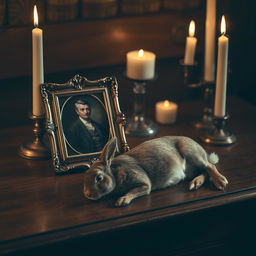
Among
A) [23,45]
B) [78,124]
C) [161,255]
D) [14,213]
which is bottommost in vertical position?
[161,255]

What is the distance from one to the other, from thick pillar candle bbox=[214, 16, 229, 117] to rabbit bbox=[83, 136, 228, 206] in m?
0.17

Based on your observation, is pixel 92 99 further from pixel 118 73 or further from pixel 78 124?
pixel 118 73

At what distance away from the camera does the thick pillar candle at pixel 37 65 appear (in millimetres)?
1503

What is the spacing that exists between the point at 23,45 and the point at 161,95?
0.49 meters

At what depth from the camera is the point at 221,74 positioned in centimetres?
166

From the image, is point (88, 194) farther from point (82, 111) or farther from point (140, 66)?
point (140, 66)

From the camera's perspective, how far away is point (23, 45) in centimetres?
172

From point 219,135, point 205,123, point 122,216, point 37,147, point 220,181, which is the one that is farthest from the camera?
point 205,123

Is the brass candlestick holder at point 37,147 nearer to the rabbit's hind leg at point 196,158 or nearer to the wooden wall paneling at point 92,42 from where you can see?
the wooden wall paneling at point 92,42

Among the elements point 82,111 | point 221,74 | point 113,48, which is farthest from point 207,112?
point 82,111

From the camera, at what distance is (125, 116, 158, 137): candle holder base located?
68.1 inches

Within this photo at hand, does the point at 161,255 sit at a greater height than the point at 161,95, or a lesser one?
lesser

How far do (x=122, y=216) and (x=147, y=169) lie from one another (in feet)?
0.47

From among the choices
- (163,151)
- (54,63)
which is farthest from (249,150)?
(54,63)
